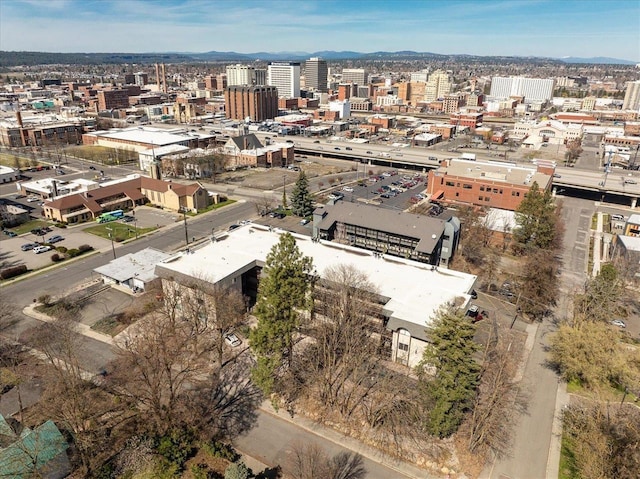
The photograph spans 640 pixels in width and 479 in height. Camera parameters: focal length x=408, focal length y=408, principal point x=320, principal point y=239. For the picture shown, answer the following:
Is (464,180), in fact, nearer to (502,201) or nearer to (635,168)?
(502,201)

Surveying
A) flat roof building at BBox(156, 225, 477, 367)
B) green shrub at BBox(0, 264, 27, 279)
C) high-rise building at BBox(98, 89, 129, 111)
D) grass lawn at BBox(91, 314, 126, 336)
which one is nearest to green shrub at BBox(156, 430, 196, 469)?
flat roof building at BBox(156, 225, 477, 367)

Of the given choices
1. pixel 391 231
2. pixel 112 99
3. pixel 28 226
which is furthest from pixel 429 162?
pixel 112 99

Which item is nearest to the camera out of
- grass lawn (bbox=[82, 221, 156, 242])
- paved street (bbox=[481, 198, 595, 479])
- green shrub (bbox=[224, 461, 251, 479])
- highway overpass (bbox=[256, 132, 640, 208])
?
green shrub (bbox=[224, 461, 251, 479])

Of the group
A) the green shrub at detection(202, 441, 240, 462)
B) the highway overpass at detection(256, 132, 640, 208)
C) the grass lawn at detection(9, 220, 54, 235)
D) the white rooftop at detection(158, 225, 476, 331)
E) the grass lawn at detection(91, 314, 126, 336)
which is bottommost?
the grass lawn at detection(91, 314, 126, 336)

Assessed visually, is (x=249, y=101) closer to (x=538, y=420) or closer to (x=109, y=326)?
(x=109, y=326)

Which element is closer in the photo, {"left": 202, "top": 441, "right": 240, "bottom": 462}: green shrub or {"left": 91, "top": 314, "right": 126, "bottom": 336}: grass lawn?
{"left": 202, "top": 441, "right": 240, "bottom": 462}: green shrub

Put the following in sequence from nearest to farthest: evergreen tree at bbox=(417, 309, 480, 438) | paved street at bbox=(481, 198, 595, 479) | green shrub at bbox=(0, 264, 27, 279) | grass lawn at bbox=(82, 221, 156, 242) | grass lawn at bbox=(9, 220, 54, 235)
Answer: evergreen tree at bbox=(417, 309, 480, 438) → paved street at bbox=(481, 198, 595, 479) → green shrub at bbox=(0, 264, 27, 279) → grass lawn at bbox=(82, 221, 156, 242) → grass lawn at bbox=(9, 220, 54, 235)

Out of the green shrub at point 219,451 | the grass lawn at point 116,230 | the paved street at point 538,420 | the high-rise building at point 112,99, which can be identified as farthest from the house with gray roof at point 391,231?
the high-rise building at point 112,99

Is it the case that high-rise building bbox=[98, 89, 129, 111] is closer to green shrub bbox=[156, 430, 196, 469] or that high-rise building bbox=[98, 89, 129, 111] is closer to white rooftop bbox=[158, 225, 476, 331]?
white rooftop bbox=[158, 225, 476, 331]
